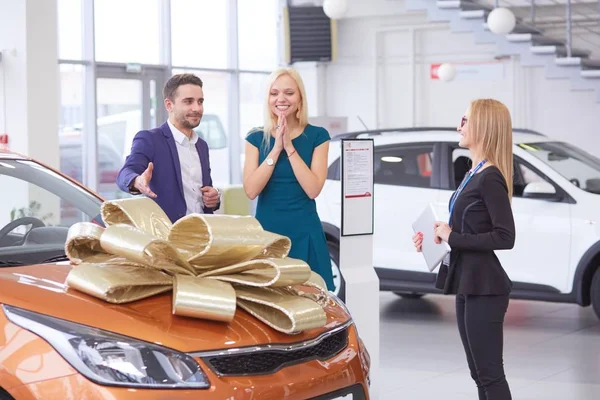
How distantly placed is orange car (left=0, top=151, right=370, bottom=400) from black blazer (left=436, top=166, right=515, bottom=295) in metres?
0.79

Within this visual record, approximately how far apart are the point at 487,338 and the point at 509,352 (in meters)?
2.80

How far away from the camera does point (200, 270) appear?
→ 2.88 meters

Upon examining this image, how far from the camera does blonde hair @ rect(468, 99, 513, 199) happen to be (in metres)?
3.64

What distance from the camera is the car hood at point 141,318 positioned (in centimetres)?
257

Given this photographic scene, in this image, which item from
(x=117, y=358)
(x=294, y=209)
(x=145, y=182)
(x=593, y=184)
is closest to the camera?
(x=117, y=358)

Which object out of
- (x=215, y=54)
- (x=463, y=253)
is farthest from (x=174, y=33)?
(x=463, y=253)

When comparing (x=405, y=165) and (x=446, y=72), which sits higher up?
(x=446, y=72)

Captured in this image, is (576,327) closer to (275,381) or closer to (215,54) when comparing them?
(275,381)

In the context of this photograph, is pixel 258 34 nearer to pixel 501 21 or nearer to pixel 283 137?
pixel 501 21

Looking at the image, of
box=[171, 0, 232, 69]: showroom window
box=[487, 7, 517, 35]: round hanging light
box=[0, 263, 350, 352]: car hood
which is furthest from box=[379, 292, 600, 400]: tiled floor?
box=[171, 0, 232, 69]: showroom window

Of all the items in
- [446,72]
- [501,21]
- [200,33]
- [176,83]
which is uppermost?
[200,33]

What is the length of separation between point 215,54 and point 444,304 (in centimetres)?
784

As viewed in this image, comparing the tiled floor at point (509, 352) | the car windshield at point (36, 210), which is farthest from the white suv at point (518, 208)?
the car windshield at point (36, 210)

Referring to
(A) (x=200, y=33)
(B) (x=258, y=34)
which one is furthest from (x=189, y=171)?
(B) (x=258, y=34)
